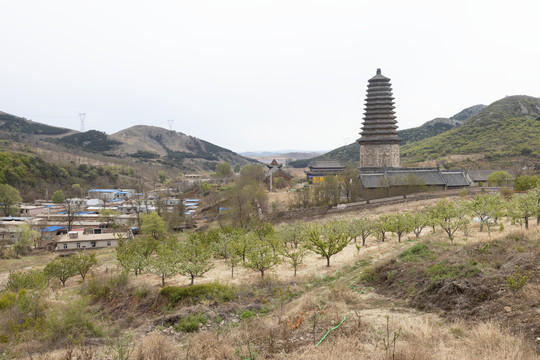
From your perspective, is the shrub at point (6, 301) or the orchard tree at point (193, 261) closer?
the shrub at point (6, 301)

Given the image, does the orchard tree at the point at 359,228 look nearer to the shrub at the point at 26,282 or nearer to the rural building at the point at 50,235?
the shrub at the point at 26,282

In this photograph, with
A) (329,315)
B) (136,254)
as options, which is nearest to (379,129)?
(136,254)

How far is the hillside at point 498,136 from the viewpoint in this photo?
7181cm

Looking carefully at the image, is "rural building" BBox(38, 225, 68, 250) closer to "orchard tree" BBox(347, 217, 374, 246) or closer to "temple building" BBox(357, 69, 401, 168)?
"orchard tree" BBox(347, 217, 374, 246)

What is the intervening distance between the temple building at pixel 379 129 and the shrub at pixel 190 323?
42.6m

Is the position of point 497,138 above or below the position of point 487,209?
above

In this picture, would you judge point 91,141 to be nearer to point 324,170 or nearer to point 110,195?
point 110,195

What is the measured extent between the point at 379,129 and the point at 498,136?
5096 cm

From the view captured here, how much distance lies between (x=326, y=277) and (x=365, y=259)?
9.00 feet

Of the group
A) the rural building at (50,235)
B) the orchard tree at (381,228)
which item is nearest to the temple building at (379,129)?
the orchard tree at (381,228)

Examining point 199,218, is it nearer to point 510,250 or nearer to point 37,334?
point 37,334

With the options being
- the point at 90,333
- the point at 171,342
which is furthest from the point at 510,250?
the point at 90,333

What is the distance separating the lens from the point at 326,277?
52.5 feet

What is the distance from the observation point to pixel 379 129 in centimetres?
5091
